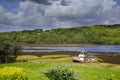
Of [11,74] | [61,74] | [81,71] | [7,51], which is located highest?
[11,74]

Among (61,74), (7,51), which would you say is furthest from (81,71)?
(7,51)

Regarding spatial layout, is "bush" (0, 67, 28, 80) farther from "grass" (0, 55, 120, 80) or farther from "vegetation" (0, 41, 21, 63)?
"vegetation" (0, 41, 21, 63)

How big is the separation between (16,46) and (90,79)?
218 ft

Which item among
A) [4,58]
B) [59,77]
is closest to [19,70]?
[59,77]

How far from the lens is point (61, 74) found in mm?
30812

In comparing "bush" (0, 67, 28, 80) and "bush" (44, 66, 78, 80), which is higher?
"bush" (0, 67, 28, 80)

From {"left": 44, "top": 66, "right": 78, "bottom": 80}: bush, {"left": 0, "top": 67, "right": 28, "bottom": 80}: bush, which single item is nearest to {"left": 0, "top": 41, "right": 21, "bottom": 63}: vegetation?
{"left": 44, "top": 66, "right": 78, "bottom": 80}: bush

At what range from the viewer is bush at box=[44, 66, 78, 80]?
101 ft

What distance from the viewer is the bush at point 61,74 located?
3067 cm

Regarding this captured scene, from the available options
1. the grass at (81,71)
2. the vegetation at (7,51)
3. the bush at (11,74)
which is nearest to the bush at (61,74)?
the grass at (81,71)

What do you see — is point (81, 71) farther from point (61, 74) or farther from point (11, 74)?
point (11, 74)

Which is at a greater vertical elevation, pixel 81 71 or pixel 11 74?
pixel 11 74

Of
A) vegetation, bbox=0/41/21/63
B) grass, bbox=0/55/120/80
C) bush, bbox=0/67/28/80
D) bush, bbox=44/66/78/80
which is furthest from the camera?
vegetation, bbox=0/41/21/63

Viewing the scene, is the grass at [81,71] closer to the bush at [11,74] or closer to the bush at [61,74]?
the bush at [61,74]
